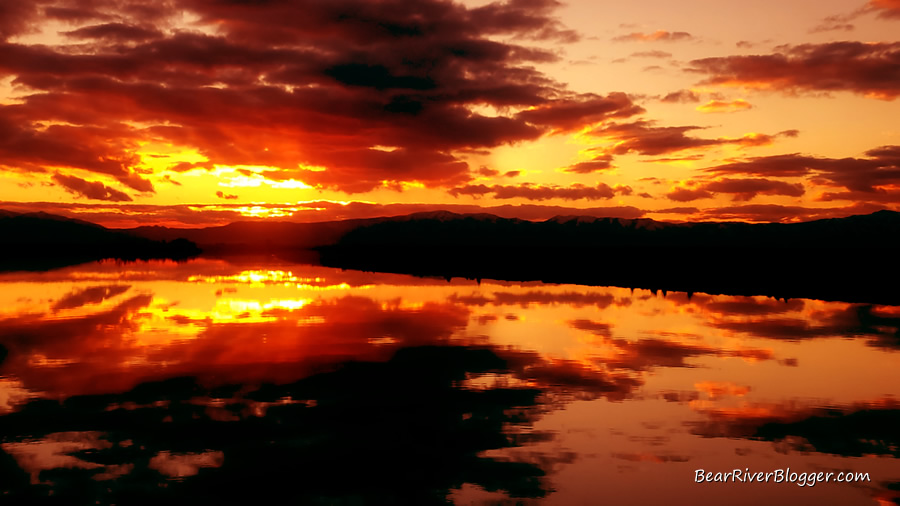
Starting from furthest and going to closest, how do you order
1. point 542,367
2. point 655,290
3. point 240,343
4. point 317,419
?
point 655,290 → point 240,343 → point 542,367 → point 317,419

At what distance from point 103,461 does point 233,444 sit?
2.01 meters

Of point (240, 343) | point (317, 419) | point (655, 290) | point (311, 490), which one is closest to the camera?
point (311, 490)

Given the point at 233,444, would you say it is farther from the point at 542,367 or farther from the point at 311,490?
→ the point at 542,367

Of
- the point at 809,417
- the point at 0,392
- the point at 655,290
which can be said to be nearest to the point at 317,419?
the point at 0,392

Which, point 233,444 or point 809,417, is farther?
point 809,417

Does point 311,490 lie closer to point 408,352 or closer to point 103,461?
point 103,461

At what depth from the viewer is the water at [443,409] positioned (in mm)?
10578

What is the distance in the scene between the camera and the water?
1058 cm

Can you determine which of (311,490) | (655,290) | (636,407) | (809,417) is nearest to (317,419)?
(311,490)

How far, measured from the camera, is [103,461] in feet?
37.5

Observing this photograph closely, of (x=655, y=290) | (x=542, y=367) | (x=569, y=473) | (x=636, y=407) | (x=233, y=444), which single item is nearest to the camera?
(x=569, y=473)

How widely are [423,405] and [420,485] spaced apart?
4.79 metres

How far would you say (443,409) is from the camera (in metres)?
14.9

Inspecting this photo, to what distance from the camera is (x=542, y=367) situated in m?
19.5
